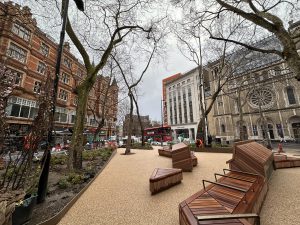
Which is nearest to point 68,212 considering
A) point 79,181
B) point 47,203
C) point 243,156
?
point 47,203

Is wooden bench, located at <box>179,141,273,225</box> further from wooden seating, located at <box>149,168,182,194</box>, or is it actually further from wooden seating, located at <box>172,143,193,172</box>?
wooden seating, located at <box>172,143,193,172</box>

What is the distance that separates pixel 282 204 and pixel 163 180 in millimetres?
3018

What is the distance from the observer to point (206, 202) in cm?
293

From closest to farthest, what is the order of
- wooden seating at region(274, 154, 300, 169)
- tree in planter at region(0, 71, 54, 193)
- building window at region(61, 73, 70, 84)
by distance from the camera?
tree in planter at region(0, 71, 54, 193), wooden seating at region(274, 154, 300, 169), building window at region(61, 73, 70, 84)

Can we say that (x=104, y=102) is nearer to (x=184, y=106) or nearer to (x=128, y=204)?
(x=128, y=204)

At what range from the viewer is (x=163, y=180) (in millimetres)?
4828

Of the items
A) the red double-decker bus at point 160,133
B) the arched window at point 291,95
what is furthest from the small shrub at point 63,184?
the arched window at point 291,95

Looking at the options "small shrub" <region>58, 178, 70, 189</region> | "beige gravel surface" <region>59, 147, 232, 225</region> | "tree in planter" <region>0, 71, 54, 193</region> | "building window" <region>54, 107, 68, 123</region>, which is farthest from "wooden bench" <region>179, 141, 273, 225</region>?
"building window" <region>54, 107, 68, 123</region>

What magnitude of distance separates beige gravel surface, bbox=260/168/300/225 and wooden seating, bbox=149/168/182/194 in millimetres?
2474

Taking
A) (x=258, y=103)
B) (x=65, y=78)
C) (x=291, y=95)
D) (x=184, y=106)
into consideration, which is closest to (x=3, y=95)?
(x=65, y=78)

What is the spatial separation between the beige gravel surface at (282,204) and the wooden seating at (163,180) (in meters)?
2.47

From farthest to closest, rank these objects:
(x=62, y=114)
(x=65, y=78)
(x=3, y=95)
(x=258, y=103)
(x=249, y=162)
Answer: (x=258, y=103) < (x=65, y=78) < (x=62, y=114) < (x=249, y=162) < (x=3, y=95)

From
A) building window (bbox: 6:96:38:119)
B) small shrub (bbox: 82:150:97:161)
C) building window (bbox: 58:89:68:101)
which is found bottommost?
small shrub (bbox: 82:150:97:161)

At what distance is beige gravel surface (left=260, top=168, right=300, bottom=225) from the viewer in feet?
9.98
